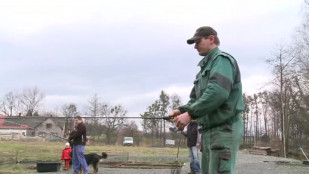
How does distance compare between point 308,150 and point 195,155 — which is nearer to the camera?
point 195,155

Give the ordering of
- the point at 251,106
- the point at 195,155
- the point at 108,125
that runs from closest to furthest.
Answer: the point at 195,155 < the point at 108,125 < the point at 251,106

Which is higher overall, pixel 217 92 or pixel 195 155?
pixel 217 92

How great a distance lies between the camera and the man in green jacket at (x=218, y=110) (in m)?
3.53

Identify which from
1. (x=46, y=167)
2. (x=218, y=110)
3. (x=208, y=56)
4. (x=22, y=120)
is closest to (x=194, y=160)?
(x=22, y=120)

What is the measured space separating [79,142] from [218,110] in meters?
9.01

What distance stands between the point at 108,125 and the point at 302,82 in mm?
34618

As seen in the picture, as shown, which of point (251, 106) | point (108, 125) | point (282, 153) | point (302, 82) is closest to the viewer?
point (302, 82)

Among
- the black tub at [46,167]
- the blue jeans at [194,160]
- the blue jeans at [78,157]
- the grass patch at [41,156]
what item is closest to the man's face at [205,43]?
the blue jeans at [194,160]

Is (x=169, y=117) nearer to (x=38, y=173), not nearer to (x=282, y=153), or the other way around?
(x=38, y=173)

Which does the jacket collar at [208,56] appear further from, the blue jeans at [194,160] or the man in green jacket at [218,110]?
the blue jeans at [194,160]

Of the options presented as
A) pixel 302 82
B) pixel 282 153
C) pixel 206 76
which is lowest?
pixel 282 153

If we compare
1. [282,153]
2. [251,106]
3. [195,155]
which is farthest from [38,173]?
[251,106]

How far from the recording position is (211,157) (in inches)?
145

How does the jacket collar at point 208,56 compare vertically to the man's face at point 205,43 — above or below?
below
